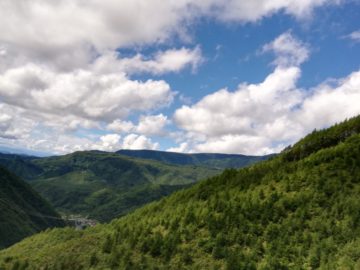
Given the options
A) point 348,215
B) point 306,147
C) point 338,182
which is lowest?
point 348,215

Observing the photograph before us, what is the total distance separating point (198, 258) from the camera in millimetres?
74625

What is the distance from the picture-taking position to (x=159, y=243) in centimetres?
8412

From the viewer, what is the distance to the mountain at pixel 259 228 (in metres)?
64.8

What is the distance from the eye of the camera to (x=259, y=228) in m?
77.8

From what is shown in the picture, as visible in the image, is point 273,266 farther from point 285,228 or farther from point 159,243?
point 159,243

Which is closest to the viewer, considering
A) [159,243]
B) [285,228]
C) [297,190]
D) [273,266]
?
[273,266]

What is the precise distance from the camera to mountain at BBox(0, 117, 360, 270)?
64.8 m

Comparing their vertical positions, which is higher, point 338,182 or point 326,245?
point 338,182

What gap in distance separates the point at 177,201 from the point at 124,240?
118ft

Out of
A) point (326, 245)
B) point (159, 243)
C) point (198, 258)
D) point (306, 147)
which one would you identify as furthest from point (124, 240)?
point (306, 147)

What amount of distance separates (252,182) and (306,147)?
25709 millimetres

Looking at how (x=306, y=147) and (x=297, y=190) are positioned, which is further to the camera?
(x=306, y=147)

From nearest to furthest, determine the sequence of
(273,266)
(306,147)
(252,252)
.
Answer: (273,266), (252,252), (306,147)

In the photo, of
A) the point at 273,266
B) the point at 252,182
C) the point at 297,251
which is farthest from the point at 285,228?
the point at 252,182
